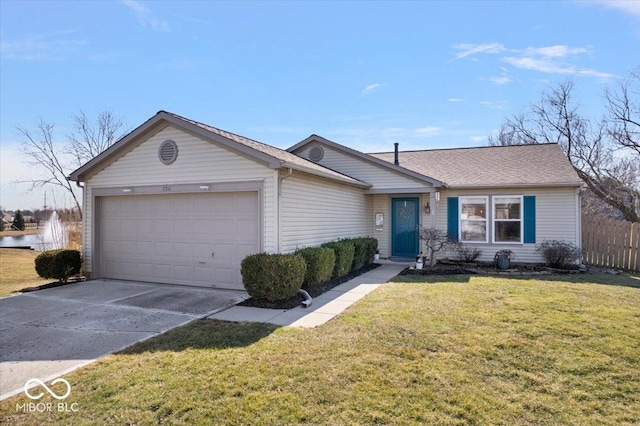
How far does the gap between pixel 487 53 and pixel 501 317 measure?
463 inches

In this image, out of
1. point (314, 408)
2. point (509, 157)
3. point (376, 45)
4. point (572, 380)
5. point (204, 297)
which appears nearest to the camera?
point (314, 408)

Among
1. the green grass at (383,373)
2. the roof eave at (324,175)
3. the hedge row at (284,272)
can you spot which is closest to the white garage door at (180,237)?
the hedge row at (284,272)

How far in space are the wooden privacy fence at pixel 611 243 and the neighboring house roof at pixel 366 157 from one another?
5.78 metres

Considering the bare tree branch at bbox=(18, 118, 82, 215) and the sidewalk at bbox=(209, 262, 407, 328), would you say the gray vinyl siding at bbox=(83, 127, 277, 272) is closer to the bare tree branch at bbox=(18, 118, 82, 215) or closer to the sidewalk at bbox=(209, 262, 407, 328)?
the sidewalk at bbox=(209, 262, 407, 328)

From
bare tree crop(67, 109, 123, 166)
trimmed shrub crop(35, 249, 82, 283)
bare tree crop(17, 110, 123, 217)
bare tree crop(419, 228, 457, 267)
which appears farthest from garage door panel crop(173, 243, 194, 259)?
bare tree crop(67, 109, 123, 166)

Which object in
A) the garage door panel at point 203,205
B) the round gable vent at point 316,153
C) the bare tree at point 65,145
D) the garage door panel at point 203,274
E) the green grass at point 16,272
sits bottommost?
the green grass at point 16,272

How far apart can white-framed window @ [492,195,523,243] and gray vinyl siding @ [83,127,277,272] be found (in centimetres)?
847

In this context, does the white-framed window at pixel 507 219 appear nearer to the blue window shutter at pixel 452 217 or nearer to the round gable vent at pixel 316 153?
the blue window shutter at pixel 452 217

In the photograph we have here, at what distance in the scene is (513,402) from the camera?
3.50 metres

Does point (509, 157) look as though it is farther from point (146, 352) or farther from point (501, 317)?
point (146, 352)

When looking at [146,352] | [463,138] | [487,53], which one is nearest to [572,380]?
[146,352]

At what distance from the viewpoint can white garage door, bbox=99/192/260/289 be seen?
864 cm

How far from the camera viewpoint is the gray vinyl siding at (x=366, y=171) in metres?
12.9

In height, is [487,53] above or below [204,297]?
above
